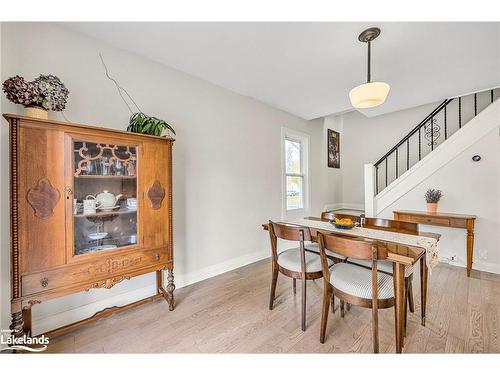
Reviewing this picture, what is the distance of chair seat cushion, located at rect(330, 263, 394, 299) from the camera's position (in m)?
1.45

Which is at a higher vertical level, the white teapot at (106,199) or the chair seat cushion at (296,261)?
the white teapot at (106,199)

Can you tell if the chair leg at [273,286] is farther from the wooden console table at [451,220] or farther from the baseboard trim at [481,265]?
the baseboard trim at [481,265]

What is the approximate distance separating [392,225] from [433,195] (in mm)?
1700

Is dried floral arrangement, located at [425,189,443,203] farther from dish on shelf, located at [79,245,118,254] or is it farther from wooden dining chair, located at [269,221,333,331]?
dish on shelf, located at [79,245,118,254]

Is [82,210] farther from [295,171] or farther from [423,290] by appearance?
[295,171]

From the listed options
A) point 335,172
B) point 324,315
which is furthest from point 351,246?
point 335,172

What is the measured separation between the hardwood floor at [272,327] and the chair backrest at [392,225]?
2.47 ft

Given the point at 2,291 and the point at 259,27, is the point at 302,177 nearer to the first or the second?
the point at 259,27

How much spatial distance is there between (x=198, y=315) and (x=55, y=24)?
2788 millimetres

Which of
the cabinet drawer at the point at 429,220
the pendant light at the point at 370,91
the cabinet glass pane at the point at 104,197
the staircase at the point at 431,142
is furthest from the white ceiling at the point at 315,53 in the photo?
the cabinet drawer at the point at 429,220

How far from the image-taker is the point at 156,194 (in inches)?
76.0

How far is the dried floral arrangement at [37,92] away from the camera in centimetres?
136

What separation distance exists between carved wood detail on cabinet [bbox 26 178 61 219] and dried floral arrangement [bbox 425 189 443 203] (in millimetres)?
4388
